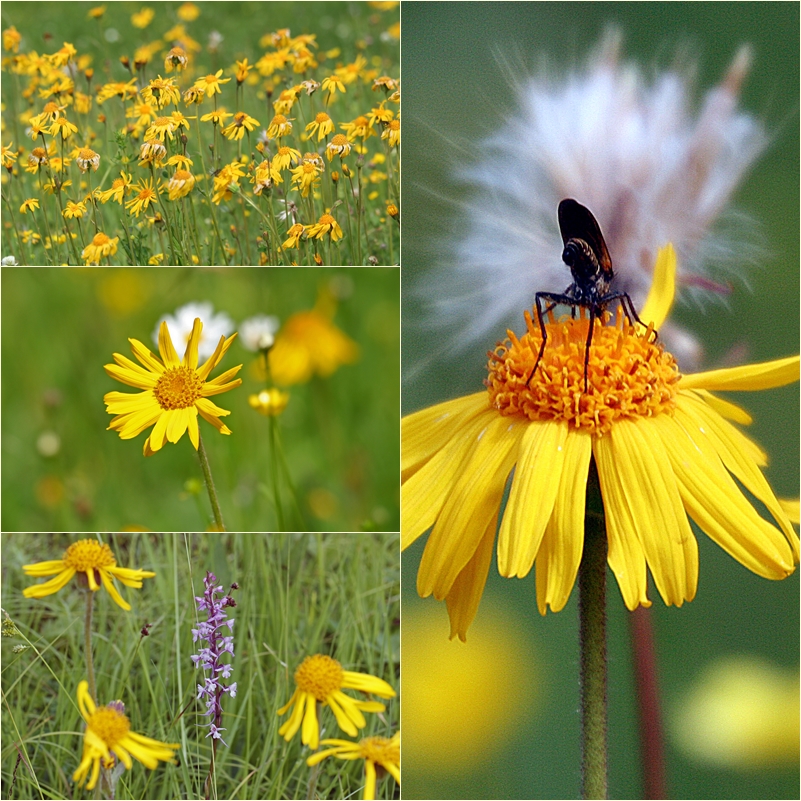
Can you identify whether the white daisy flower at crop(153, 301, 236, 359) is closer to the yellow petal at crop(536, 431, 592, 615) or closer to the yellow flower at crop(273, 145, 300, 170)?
the yellow flower at crop(273, 145, 300, 170)

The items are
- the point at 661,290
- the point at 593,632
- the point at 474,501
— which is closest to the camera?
the point at 593,632

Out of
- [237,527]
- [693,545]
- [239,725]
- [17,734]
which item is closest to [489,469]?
[693,545]

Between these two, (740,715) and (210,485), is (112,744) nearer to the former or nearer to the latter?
(210,485)

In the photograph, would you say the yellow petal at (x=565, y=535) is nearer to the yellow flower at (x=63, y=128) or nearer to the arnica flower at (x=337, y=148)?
the arnica flower at (x=337, y=148)

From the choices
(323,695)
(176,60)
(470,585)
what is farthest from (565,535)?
(176,60)

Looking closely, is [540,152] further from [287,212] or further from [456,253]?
[287,212]

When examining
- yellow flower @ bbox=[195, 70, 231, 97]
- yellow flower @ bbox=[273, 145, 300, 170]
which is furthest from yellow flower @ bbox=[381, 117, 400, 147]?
yellow flower @ bbox=[195, 70, 231, 97]

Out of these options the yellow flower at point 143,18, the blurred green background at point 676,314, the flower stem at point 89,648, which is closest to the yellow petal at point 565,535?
the blurred green background at point 676,314
